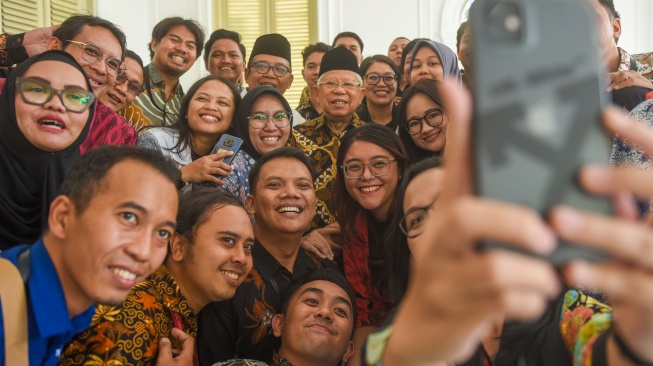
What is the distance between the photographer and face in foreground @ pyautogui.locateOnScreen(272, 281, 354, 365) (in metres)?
2.75

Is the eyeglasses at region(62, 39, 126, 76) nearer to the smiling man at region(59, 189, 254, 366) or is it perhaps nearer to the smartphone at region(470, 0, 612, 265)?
the smiling man at region(59, 189, 254, 366)

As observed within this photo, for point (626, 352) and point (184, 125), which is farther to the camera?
point (184, 125)

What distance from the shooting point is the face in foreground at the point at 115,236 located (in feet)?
5.72

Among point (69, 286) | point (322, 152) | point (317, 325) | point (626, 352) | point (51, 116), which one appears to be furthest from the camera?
point (322, 152)

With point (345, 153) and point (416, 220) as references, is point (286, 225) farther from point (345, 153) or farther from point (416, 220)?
point (416, 220)

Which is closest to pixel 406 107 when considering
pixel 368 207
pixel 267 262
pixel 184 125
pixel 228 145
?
pixel 368 207

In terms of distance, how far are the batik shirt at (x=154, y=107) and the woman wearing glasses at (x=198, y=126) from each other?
0.50m

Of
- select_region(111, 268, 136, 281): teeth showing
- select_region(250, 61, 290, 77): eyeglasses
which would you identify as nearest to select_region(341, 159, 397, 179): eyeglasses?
select_region(111, 268, 136, 281): teeth showing

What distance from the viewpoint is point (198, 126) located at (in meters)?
3.54

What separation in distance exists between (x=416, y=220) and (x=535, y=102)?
1052 mm

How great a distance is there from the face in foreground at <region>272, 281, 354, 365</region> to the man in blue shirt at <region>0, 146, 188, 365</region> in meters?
1.02

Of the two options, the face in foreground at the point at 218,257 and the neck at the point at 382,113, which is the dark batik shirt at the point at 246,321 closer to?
the face in foreground at the point at 218,257

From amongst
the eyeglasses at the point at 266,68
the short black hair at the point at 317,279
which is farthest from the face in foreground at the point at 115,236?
the eyeglasses at the point at 266,68

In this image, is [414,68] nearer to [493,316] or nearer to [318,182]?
[318,182]
